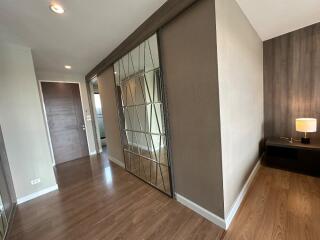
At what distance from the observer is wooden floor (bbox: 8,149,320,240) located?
1.45 metres

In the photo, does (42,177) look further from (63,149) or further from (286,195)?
(286,195)

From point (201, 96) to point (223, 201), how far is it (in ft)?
3.62

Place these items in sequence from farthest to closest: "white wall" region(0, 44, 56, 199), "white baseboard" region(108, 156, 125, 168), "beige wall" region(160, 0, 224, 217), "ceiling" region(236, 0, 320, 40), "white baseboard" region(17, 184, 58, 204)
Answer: "white baseboard" region(108, 156, 125, 168) → "white baseboard" region(17, 184, 58, 204) → "white wall" region(0, 44, 56, 199) → "ceiling" region(236, 0, 320, 40) → "beige wall" region(160, 0, 224, 217)

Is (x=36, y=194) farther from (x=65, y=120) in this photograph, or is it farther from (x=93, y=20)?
(x=93, y=20)

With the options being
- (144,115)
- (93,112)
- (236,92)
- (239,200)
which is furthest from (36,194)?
(236,92)

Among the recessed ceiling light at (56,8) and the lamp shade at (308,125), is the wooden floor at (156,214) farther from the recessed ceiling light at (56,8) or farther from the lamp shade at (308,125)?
the recessed ceiling light at (56,8)

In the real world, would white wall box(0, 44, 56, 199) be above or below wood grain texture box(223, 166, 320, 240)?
above

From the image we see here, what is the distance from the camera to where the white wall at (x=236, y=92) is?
1372 millimetres

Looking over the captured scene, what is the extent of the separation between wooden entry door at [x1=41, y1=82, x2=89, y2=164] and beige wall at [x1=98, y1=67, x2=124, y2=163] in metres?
1.11

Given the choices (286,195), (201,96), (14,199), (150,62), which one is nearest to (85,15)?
(150,62)

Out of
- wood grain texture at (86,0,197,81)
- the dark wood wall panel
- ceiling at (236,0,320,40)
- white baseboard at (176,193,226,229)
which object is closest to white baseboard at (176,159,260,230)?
white baseboard at (176,193,226,229)

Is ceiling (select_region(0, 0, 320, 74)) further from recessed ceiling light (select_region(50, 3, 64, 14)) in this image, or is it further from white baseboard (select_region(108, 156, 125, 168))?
white baseboard (select_region(108, 156, 125, 168))

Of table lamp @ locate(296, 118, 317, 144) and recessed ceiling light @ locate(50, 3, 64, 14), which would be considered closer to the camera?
recessed ceiling light @ locate(50, 3, 64, 14)

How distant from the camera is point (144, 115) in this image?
2.38 m
